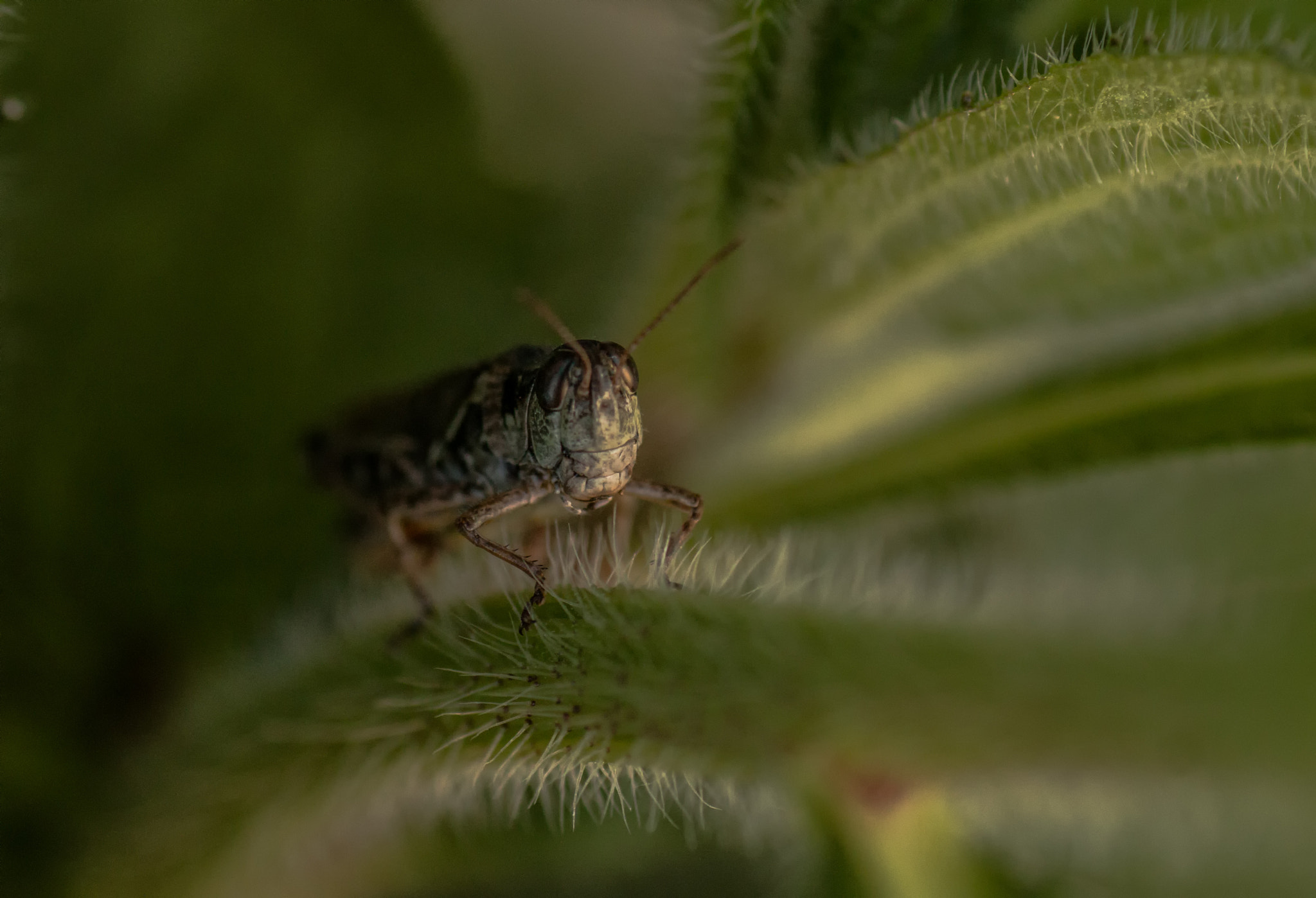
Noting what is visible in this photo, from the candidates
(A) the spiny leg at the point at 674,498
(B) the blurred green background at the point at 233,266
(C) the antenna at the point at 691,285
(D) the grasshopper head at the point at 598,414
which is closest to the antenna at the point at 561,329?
(D) the grasshopper head at the point at 598,414

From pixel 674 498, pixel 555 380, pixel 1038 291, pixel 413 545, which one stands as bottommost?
pixel 413 545

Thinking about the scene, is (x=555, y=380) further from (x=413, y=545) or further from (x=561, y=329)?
(x=413, y=545)

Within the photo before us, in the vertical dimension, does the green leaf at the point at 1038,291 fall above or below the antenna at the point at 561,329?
above

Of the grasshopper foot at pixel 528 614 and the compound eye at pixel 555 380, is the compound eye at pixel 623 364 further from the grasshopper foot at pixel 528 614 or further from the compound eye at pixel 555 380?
the grasshopper foot at pixel 528 614

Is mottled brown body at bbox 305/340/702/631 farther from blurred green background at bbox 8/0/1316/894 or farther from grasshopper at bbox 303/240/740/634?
blurred green background at bbox 8/0/1316/894

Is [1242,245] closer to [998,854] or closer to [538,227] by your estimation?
[998,854]

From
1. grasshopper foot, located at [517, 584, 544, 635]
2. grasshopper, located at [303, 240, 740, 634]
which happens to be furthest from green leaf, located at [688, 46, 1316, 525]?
grasshopper foot, located at [517, 584, 544, 635]

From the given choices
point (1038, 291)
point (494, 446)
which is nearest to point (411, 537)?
point (494, 446)
